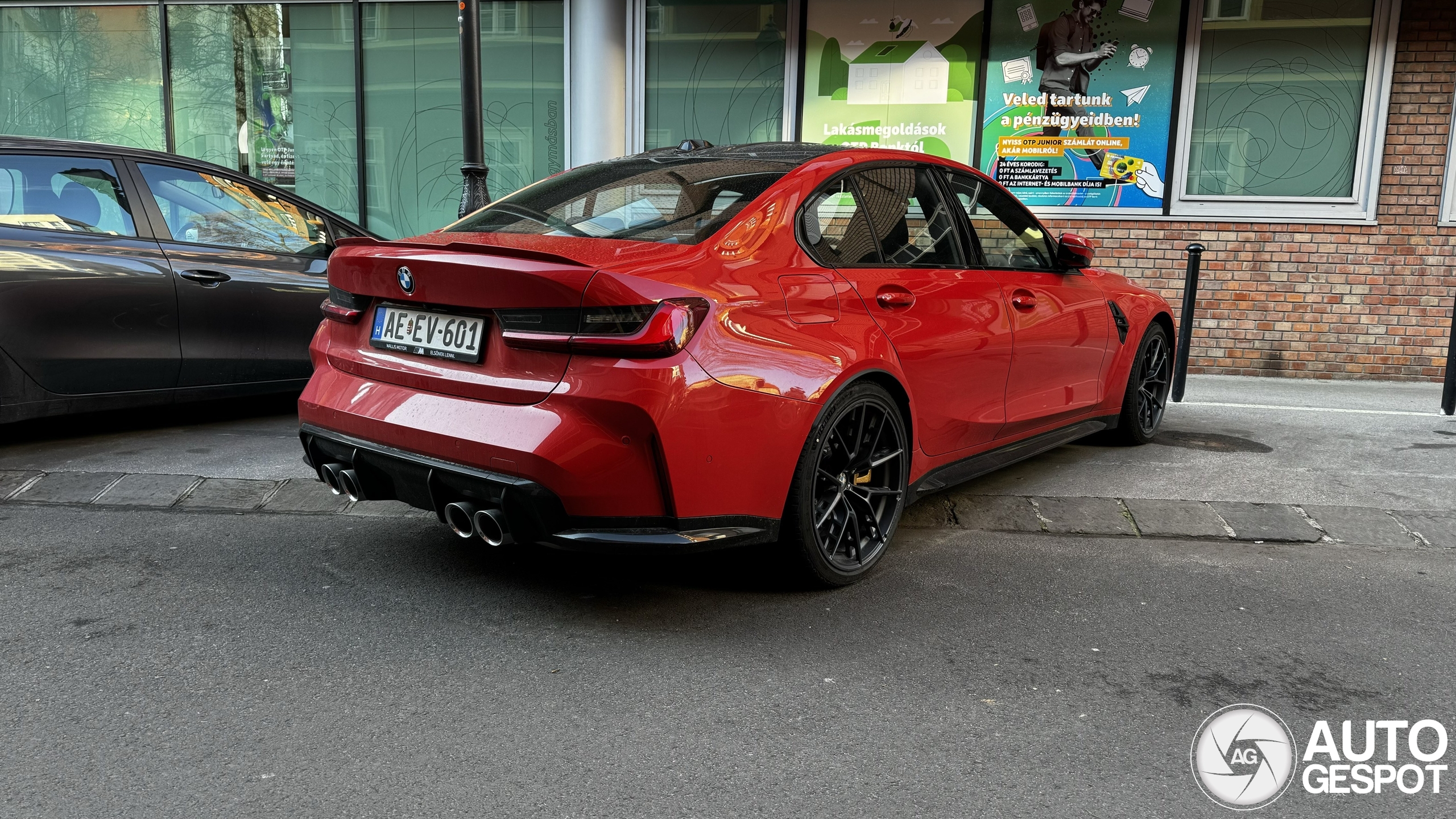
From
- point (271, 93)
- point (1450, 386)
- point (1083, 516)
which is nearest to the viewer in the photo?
point (1083, 516)

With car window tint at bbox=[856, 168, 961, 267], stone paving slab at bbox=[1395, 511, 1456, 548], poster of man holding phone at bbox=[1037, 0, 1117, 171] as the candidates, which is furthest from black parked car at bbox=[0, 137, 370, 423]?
poster of man holding phone at bbox=[1037, 0, 1117, 171]

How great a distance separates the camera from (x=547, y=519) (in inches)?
121

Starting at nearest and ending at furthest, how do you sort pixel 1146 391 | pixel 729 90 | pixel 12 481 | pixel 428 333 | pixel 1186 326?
pixel 428 333
pixel 12 481
pixel 1146 391
pixel 1186 326
pixel 729 90

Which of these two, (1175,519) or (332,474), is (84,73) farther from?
(1175,519)

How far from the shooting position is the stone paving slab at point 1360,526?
174 inches

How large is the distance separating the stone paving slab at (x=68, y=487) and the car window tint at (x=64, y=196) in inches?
52.0

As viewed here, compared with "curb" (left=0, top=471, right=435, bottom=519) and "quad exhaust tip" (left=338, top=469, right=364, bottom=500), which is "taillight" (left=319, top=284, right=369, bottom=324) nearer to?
"quad exhaust tip" (left=338, top=469, right=364, bottom=500)

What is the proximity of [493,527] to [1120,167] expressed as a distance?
24.9 ft

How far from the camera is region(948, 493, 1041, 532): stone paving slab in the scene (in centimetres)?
455

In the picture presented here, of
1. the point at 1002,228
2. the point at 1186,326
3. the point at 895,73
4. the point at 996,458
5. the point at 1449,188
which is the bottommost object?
the point at 996,458

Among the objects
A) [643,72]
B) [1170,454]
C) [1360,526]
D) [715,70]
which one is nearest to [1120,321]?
[1170,454]

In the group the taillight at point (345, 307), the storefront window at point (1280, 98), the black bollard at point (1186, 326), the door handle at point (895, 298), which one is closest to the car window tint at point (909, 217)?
the door handle at point (895, 298)

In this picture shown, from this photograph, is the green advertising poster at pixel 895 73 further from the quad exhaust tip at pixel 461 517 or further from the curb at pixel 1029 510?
the quad exhaust tip at pixel 461 517

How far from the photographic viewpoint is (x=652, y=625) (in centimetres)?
337
